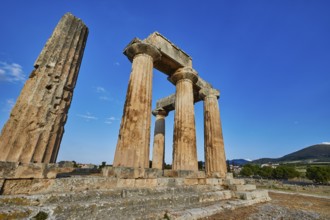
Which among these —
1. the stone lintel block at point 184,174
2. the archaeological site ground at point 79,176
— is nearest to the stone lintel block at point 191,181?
the archaeological site ground at point 79,176

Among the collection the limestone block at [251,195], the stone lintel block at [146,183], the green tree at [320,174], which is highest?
the green tree at [320,174]

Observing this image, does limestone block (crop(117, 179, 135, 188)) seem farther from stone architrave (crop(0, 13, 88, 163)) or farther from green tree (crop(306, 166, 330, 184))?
green tree (crop(306, 166, 330, 184))

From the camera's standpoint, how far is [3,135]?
359 cm

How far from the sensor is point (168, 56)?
388 inches

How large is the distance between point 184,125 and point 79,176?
18.9ft

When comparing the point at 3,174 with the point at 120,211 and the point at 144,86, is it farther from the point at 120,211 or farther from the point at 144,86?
the point at 144,86

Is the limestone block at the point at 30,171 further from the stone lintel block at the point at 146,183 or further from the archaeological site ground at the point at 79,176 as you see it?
the stone lintel block at the point at 146,183

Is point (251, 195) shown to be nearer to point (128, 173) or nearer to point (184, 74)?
point (128, 173)

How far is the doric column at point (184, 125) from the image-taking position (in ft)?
28.5

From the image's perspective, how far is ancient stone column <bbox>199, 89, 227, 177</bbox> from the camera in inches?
418

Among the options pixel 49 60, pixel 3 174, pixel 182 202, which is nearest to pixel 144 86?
pixel 49 60

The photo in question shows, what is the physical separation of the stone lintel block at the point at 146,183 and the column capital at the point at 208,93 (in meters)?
8.41

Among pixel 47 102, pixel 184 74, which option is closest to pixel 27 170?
pixel 47 102

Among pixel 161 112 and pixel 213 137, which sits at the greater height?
pixel 161 112
